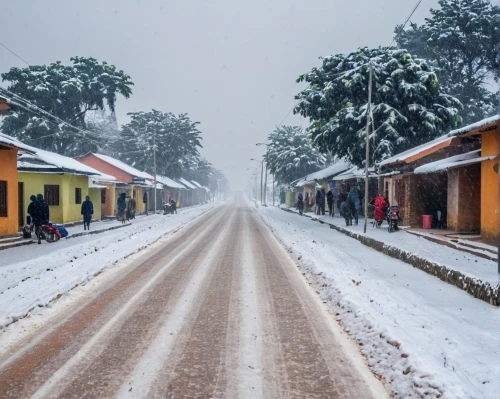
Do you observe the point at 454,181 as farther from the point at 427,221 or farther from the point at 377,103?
the point at 377,103

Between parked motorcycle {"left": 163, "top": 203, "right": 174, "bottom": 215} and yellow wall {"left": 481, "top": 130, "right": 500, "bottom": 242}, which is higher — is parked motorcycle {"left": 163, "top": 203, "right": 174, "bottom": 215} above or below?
below

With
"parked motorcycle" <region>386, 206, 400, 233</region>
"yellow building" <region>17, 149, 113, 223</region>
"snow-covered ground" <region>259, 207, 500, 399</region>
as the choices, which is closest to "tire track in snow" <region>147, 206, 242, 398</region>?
"snow-covered ground" <region>259, 207, 500, 399</region>

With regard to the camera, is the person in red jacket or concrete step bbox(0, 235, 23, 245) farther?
the person in red jacket

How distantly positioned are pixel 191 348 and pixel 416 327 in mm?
2879

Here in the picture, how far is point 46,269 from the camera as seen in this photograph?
998 cm

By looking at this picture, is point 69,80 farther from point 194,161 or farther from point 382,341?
point 382,341

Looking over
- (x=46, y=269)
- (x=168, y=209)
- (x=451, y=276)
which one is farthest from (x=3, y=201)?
(x=168, y=209)

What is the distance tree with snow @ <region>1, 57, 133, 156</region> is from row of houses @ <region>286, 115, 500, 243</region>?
33.1 metres

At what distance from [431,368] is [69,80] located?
156 ft

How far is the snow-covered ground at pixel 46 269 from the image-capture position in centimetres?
690

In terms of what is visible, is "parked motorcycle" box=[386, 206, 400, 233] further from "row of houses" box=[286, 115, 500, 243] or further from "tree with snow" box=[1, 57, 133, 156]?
"tree with snow" box=[1, 57, 133, 156]

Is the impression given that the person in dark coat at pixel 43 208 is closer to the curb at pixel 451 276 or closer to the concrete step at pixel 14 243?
the concrete step at pixel 14 243

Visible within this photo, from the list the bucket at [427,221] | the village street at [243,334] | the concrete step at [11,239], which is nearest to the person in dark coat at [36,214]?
the concrete step at [11,239]

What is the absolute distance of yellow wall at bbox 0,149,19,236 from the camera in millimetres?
16098
